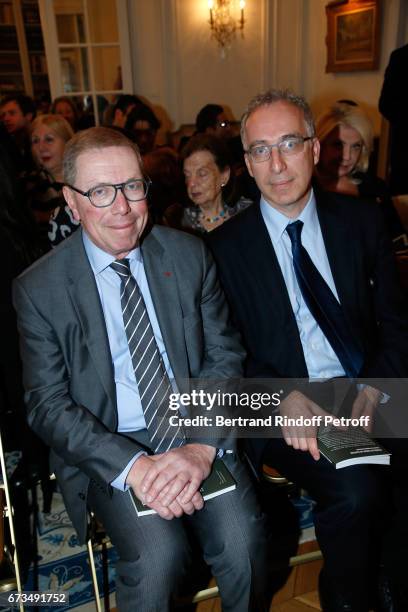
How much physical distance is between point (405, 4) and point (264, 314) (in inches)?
184

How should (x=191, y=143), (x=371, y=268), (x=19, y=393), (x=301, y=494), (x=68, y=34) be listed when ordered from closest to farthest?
(x=371, y=268) < (x=19, y=393) < (x=301, y=494) < (x=191, y=143) < (x=68, y=34)

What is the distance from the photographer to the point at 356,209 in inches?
81.0

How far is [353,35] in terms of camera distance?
5637mm

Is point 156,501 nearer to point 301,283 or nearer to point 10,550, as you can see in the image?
point 10,550

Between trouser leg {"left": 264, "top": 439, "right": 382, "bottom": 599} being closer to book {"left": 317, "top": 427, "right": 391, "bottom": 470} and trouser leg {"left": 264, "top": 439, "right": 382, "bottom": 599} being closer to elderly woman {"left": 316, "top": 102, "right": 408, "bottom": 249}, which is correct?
book {"left": 317, "top": 427, "right": 391, "bottom": 470}

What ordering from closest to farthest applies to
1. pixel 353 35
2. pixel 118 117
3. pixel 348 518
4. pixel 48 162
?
pixel 348 518 < pixel 48 162 < pixel 118 117 < pixel 353 35

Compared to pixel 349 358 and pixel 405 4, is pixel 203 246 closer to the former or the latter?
pixel 349 358

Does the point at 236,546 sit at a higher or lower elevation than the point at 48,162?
lower

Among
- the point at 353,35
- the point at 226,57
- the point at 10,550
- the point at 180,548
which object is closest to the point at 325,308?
the point at 180,548

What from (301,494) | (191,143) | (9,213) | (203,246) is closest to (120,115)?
(191,143)

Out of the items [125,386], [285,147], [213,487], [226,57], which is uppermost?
[226,57]

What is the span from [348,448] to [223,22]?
664cm

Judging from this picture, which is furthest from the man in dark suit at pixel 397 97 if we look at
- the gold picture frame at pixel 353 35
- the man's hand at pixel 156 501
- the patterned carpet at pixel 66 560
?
the man's hand at pixel 156 501

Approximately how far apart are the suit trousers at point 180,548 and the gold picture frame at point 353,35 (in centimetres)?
536
